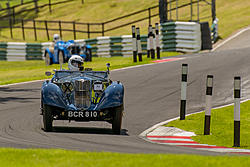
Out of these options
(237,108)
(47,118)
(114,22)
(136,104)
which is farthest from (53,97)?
(114,22)

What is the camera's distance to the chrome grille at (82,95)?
→ 11.5 m

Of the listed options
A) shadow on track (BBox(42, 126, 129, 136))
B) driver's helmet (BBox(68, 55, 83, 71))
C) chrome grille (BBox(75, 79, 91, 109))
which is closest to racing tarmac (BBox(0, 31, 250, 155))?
shadow on track (BBox(42, 126, 129, 136))

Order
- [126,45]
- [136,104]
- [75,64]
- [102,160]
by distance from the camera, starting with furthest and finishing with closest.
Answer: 1. [126,45]
2. [136,104]
3. [75,64]
4. [102,160]

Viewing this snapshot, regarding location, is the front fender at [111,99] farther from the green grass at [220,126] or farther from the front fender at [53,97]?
the green grass at [220,126]

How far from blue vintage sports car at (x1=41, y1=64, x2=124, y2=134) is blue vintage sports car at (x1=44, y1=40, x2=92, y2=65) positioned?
585 inches

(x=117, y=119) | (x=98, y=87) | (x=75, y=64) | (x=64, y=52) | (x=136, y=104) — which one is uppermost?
(x=64, y=52)

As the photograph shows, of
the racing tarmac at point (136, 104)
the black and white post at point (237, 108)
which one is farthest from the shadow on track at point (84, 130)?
the black and white post at point (237, 108)

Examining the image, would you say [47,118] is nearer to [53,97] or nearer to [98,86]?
[53,97]

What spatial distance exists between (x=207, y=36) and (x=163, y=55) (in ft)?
7.22

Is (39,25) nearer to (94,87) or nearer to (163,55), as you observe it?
(163,55)

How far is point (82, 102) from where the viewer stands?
1151cm

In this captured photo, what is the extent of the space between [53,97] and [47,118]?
0.41m

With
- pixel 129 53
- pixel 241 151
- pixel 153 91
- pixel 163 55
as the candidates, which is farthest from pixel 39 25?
pixel 241 151

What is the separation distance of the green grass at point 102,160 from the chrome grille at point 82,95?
11.0 feet
